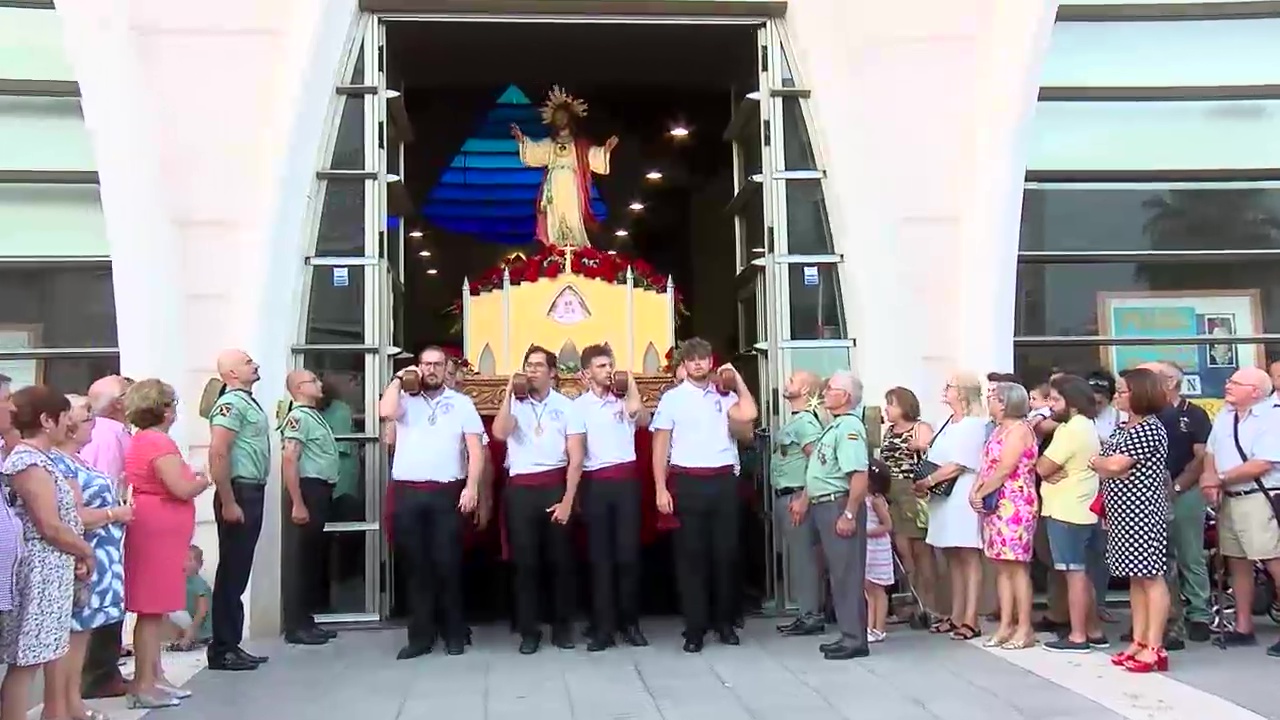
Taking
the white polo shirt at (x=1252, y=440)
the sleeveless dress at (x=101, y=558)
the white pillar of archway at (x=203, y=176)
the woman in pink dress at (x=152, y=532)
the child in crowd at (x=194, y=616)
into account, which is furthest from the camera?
the white pillar of archway at (x=203, y=176)

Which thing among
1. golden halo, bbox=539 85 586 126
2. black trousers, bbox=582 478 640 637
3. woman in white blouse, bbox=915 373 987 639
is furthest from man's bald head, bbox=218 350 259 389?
golden halo, bbox=539 85 586 126

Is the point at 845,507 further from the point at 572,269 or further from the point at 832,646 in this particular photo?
the point at 572,269

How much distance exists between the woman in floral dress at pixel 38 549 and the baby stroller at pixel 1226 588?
585cm

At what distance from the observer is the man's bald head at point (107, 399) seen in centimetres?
592

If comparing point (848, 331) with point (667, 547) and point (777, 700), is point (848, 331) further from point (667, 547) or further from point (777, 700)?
point (777, 700)

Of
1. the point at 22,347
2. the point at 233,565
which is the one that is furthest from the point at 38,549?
the point at 22,347

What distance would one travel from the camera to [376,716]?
496 cm

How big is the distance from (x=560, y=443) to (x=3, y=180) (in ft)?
15.1

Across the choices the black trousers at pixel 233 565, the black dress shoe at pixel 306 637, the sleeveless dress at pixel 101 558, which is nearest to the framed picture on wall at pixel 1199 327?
the black dress shoe at pixel 306 637

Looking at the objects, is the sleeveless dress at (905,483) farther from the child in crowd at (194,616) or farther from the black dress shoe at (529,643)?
the child in crowd at (194,616)

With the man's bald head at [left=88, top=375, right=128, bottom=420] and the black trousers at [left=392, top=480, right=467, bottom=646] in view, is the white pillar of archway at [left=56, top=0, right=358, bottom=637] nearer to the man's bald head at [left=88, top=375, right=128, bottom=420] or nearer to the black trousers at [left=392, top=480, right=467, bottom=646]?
the man's bald head at [left=88, top=375, right=128, bottom=420]

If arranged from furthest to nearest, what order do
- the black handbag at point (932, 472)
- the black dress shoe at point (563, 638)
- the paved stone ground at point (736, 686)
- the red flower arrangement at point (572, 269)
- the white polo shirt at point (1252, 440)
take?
the red flower arrangement at point (572, 269) → the black handbag at point (932, 472) → the black dress shoe at point (563, 638) → the white polo shirt at point (1252, 440) → the paved stone ground at point (736, 686)

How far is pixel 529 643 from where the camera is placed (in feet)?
20.8

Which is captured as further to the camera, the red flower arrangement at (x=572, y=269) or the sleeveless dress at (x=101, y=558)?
the red flower arrangement at (x=572, y=269)
